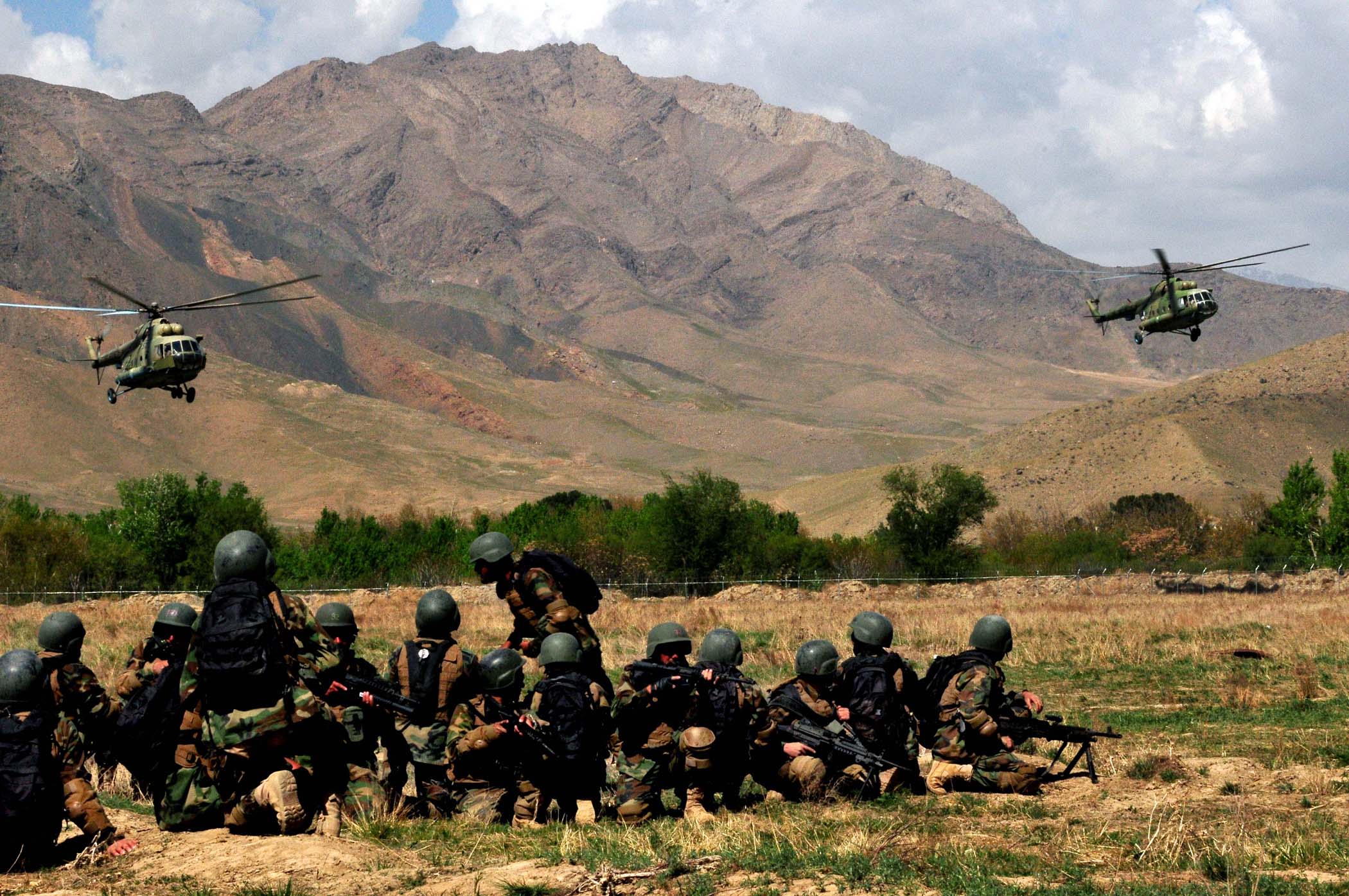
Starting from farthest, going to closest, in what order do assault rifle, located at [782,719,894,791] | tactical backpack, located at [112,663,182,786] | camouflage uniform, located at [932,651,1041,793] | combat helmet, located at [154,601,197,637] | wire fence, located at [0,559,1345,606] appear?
wire fence, located at [0,559,1345,606], camouflage uniform, located at [932,651,1041,793], combat helmet, located at [154,601,197,637], assault rifle, located at [782,719,894,791], tactical backpack, located at [112,663,182,786]

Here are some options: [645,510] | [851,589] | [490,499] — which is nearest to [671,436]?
[490,499]

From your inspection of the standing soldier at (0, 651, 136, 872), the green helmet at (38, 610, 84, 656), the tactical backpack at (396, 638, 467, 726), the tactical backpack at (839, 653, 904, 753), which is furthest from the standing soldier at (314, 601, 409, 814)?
A: the tactical backpack at (839, 653, 904, 753)

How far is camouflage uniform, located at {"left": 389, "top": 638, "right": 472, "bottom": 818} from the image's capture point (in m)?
10.9

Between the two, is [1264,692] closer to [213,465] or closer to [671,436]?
[213,465]

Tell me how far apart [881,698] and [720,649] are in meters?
1.49

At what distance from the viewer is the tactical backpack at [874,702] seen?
11.9 m

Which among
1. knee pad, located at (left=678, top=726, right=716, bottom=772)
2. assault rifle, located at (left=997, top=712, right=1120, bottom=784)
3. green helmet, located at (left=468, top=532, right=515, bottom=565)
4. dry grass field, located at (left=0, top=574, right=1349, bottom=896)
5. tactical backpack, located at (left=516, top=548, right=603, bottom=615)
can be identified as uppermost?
green helmet, located at (left=468, top=532, right=515, bottom=565)

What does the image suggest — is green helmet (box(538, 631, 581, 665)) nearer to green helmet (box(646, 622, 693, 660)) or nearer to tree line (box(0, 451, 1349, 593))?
green helmet (box(646, 622, 693, 660))

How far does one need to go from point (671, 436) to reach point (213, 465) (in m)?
65.2

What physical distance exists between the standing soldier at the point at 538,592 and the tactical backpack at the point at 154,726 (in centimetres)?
292

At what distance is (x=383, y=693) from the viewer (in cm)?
1056

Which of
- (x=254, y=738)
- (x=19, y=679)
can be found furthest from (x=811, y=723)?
(x=19, y=679)

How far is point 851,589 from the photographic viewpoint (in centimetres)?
5038

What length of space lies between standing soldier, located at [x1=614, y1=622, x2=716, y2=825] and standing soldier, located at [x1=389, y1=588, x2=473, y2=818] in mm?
1317
